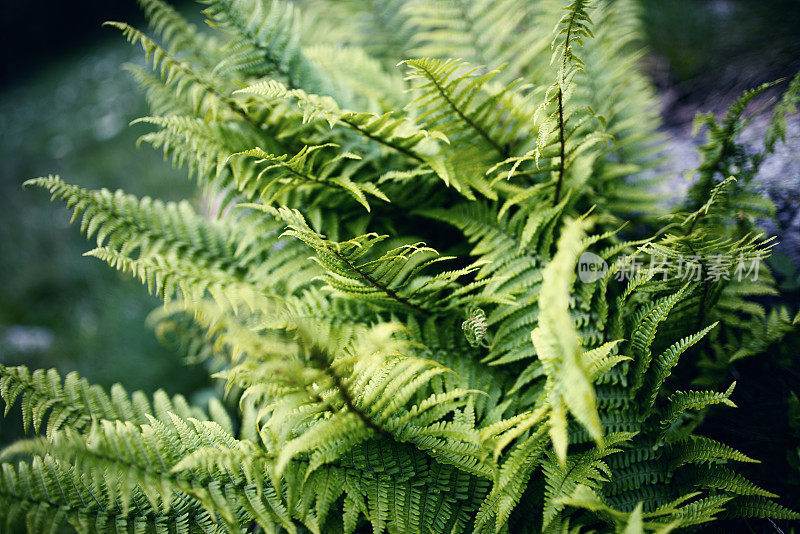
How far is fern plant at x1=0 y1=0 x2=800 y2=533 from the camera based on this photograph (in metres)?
0.96

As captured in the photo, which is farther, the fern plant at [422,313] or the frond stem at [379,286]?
the frond stem at [379,286]

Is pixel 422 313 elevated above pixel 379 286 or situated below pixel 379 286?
below

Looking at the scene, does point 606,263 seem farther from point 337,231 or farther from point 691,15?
point 691,15

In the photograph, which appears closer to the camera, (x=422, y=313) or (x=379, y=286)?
(x=379, y=286)

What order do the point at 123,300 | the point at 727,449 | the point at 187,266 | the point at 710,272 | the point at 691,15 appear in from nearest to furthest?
1. the point at 727,449
2. the point at 710,272
3. the point at 187,266
4. the point at 691,15
5. the point at 123,300

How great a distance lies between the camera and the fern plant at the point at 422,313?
964mm

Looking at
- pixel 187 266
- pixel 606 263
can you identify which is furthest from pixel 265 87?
pixel 606 263

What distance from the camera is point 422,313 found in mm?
1327

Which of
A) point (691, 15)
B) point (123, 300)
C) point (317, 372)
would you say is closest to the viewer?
point (317, 372)

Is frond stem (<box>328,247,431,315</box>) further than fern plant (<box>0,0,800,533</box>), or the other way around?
frond stem (<box>328,247,431,315</box>)

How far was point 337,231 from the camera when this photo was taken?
57.9 inches

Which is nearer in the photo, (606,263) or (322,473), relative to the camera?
(322,473)

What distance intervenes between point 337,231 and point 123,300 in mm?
2350

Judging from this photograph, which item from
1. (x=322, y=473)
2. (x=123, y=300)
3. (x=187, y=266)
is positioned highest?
(x=187, y=266)
